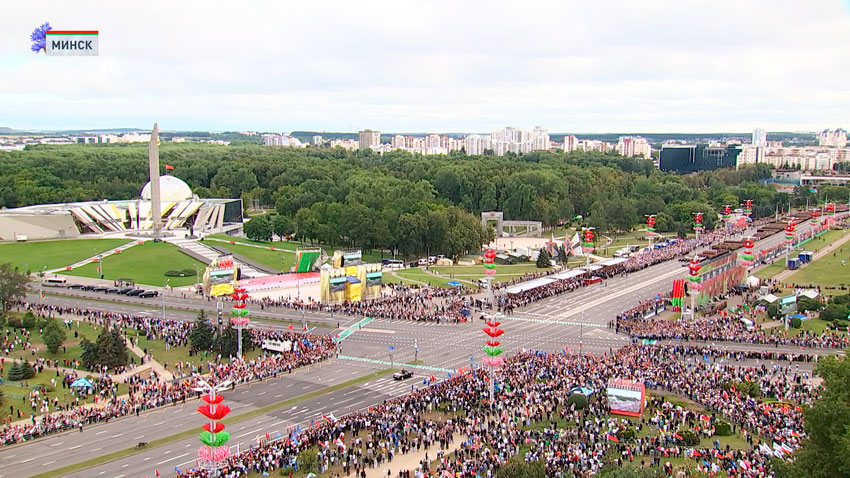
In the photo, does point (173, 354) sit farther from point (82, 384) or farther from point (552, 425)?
point (552, 425)

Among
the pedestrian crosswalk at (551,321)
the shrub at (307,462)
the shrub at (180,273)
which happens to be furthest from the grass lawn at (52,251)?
the shrub at (307,462)

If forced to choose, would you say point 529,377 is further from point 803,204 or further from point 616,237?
point 803,204

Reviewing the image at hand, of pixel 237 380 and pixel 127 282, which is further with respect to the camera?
pixel 127 282

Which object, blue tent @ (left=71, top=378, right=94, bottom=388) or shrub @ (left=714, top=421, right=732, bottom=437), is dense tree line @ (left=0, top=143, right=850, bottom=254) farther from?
shrub @ (left=714, top=421, right=732, bottom=437)

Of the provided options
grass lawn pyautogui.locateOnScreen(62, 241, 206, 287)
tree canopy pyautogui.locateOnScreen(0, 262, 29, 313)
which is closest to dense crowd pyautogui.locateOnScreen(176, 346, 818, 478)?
tree canopy pyautogui.locateOnScreen(0, 262, 29, 313)

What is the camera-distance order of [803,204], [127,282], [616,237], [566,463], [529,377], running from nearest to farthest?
1. [566,463]
2. [529,377]
3. [127,282]
4. [616,237]
5. [803,204]

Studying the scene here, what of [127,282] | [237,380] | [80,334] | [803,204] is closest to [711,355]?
[237,380]

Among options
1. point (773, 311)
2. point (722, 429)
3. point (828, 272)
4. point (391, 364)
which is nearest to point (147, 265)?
point (391, 364)
